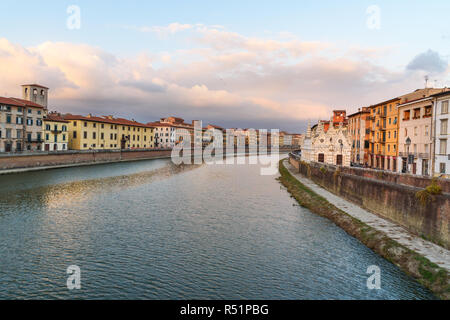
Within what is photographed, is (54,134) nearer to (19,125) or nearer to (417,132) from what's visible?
(19,125)

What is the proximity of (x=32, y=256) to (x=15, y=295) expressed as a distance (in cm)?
422

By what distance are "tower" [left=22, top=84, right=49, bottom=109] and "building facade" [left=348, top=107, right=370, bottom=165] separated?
78925mm

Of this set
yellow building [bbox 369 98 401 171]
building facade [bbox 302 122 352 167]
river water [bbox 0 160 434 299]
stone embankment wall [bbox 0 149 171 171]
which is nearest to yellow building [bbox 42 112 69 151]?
stone embankment wall [bbox 0 149 171 171]

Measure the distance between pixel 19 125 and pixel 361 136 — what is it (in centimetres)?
6709

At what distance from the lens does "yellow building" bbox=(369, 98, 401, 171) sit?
46.7 meters

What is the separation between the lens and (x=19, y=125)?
62844 millimetres

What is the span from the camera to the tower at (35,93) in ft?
272

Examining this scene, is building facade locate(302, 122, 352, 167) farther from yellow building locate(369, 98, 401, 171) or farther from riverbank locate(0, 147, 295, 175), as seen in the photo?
riverbank locate(0, 147, 295, 175)

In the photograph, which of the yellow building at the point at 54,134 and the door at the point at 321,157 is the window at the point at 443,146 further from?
the yellow building at the point at 54,134

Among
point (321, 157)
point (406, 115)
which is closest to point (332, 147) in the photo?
point (321, 157)

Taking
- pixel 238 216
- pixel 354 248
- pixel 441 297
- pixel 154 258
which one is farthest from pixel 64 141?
pixel 441 297

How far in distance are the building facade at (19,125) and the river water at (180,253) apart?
3474 centimetres
